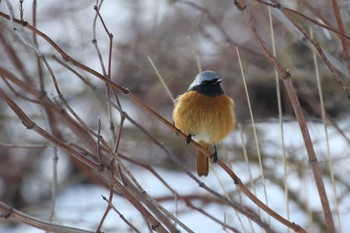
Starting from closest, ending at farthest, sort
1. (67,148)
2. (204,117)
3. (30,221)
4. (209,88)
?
(67,148) < (30,221) < (204,117) < (209,88)

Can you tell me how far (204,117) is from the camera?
3545mm

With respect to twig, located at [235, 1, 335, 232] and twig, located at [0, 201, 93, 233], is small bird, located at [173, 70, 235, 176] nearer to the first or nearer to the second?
twig, located at [235, 1, 335, 232]

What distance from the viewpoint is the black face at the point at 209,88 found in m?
3.63

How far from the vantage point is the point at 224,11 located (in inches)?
293

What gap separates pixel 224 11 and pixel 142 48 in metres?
A: 1.76

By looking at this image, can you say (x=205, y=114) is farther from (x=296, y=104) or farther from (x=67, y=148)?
(x=67, y=148)

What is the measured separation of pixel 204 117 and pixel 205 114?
0.07 ft

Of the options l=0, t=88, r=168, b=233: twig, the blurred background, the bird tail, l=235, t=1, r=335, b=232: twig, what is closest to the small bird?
the bird tail

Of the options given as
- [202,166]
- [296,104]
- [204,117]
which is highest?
[204,117]

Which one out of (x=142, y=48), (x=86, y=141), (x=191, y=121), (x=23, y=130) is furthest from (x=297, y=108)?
(x=23, y=130)

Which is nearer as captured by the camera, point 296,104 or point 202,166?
point 296,104

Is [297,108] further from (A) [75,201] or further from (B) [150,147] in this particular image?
Result: (A) [75,201]

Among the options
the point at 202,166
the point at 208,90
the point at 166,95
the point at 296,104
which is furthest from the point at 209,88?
the point at 166,95

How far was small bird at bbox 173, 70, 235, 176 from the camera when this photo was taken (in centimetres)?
354
